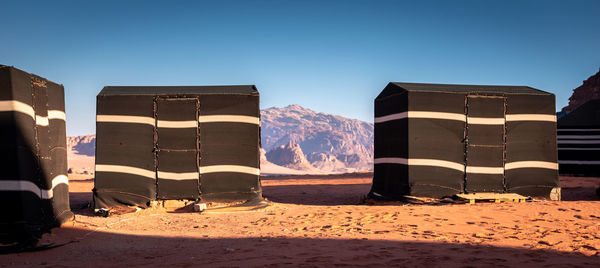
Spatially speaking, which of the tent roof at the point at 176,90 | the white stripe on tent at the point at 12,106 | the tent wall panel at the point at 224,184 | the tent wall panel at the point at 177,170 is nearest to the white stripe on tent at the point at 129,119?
the tent roof at the point at 176,90

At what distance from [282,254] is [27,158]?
12.8ft

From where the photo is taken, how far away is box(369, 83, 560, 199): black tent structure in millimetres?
9961

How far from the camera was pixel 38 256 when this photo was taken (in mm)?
4996

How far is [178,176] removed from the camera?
9.88m

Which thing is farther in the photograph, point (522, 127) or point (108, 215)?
point (522, 127)

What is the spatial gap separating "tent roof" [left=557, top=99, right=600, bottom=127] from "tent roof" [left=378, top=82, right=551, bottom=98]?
1017 centimetres

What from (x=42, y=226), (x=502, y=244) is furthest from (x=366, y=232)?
(x=42, y=226)

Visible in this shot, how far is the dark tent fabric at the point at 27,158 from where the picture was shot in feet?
18.0

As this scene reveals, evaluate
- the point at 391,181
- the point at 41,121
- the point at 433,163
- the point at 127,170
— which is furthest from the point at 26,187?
the point at 433,163

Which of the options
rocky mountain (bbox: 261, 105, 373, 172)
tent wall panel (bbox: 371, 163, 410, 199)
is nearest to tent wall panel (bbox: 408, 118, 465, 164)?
tent wall panel (bbox: 371, 163, 410, 199)

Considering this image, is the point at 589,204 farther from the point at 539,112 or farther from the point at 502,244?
the point at 502,244

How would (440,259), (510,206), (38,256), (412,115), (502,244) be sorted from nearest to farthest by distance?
(440,259), (38,256), (502,244), (510,206), (412,115)

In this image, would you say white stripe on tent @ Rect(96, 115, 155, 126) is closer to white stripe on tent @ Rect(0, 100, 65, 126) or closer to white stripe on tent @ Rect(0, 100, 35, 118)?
white stripe on tent @ Rect(0, 100, 65, 126)

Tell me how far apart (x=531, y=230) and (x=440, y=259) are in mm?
2692
